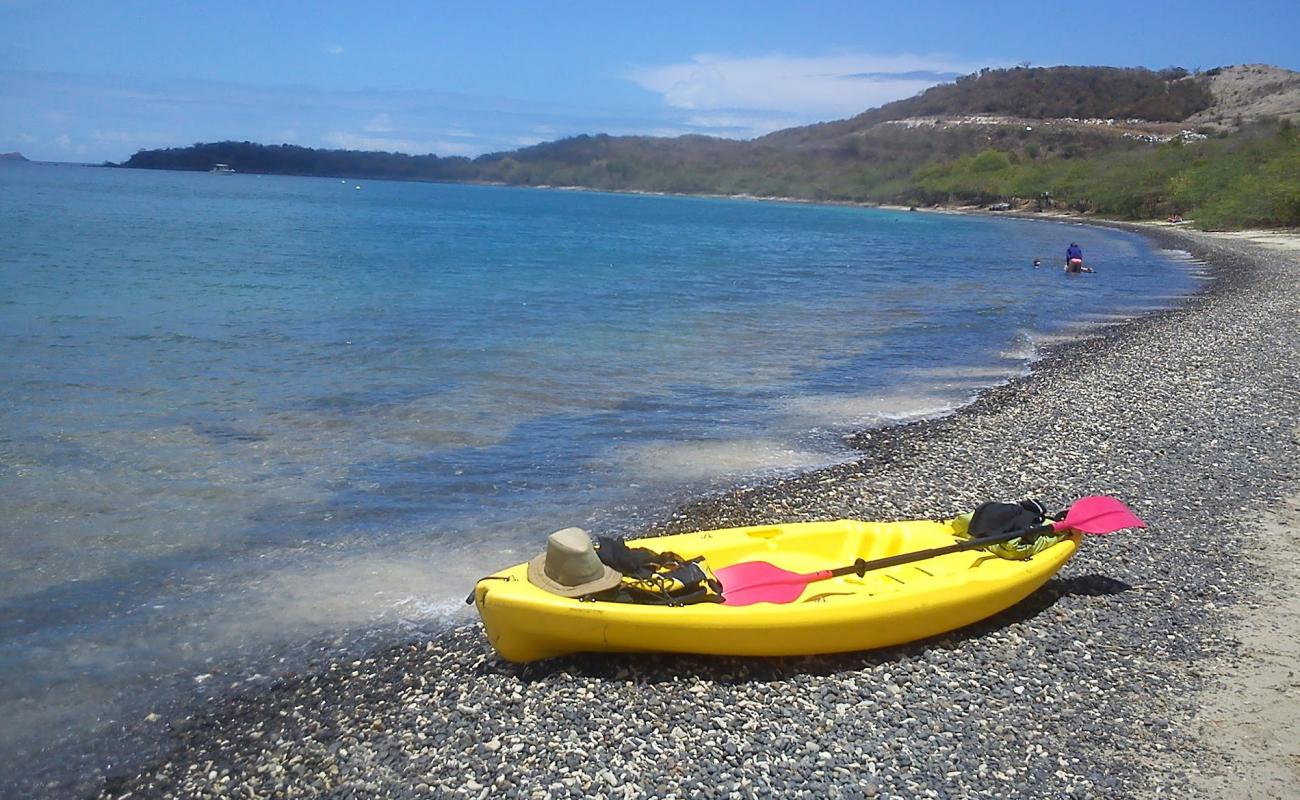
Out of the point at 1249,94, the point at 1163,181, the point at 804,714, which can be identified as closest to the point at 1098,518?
the point at 804,714

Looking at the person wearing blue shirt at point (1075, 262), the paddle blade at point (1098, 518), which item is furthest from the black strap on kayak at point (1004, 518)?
the person wearing blue shirt at point (1075, 262)

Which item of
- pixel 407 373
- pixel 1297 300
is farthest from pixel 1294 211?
pixel 407 373

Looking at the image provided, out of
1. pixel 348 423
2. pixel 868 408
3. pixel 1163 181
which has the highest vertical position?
pixel 1163 181

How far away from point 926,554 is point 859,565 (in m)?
0.56

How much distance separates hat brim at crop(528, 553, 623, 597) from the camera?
6.08 m

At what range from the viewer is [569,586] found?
6.13 metres

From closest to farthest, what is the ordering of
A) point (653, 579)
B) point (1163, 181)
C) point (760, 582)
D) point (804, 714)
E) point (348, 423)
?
point (804, 714)
point (653, 579)
point (760, 582)
point (348, 423)
point (1163, 181)

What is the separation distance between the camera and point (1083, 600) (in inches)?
281

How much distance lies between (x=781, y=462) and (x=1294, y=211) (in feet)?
172

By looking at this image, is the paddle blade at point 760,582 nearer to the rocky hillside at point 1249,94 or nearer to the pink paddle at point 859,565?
the pink paddle at point 859,565

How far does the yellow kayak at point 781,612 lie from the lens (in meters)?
5.95

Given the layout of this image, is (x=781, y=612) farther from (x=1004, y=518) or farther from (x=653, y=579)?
(x=1004, y=518)

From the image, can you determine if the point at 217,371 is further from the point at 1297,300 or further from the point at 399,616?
the point at 1297,300

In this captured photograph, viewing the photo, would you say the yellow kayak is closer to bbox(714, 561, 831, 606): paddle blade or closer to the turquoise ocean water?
bbox(714, 561, 831, 606): paddle blade
